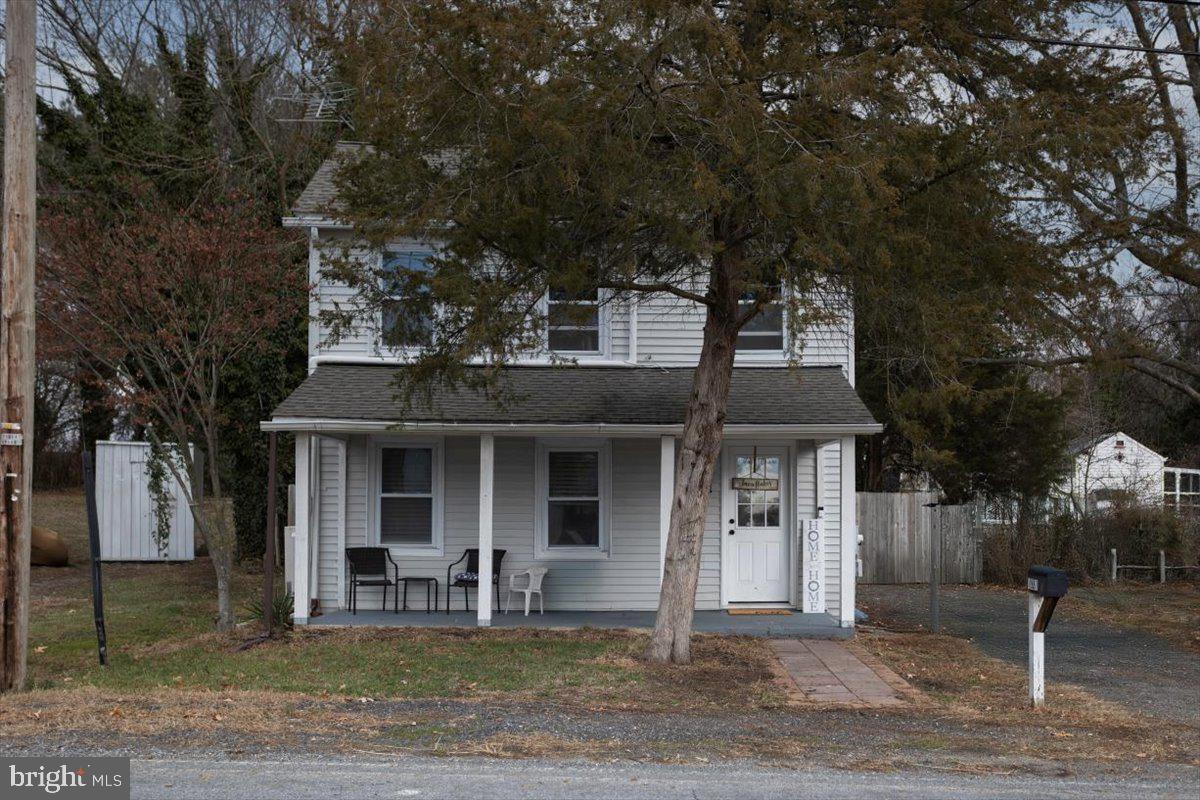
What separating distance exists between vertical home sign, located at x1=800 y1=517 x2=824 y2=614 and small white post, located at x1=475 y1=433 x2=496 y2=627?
3989 millimetres

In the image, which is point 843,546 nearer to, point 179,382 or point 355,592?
point 355,592

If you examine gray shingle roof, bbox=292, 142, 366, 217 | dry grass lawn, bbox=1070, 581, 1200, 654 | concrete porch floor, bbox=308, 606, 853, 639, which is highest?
gray shingle roof, bbox=292, 142, 366, 217

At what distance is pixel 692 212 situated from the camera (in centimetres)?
1039

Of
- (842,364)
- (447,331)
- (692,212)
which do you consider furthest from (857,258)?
(842,364)

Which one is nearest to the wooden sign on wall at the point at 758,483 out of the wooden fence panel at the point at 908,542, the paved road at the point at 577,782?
the wooden fence panel at the point at 908,542

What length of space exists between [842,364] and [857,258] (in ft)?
17.2

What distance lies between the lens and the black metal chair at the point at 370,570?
14734 mm

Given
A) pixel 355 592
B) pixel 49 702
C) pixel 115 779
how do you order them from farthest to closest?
pixel 355 592 < pixel 49 702 < pixel 115 779

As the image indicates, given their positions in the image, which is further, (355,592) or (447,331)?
(355,592)

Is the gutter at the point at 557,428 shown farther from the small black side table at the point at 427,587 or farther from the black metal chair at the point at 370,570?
the small black side table at the point at 427,587

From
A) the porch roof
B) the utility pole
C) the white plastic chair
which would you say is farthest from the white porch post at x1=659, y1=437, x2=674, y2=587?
the utility pole

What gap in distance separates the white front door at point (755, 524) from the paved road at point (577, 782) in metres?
7.95

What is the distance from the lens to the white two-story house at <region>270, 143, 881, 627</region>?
15.2m

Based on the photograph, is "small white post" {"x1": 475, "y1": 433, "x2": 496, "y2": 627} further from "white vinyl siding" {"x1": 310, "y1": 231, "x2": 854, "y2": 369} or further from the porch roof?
"white vinyl siding" {"x1": 310, "y1": 231, "x2": 854, "y2": 369}
